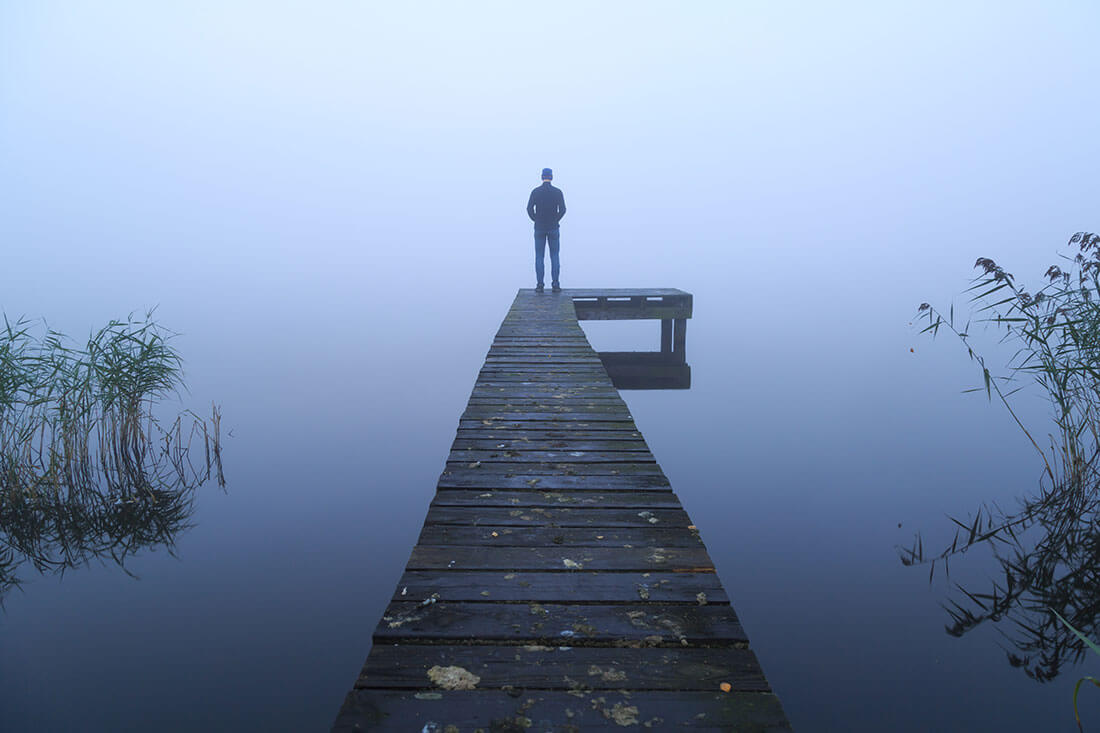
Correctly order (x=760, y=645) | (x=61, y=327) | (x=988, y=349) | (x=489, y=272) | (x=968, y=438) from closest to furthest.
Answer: (x=760, y=645) → (x=968, y=438) → (x=988, y=349) → (x=61, y=327) → (x=489, y=272)

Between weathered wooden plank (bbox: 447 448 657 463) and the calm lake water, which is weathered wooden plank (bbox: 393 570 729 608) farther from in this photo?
the calm lake water

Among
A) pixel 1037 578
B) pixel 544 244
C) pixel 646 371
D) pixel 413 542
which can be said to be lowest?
pixel 413 542

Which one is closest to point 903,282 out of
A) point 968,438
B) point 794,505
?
point 968,438

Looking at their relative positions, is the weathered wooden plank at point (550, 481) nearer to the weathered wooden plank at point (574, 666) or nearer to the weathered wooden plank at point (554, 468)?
the weathered wooden plank at point (554, 468)

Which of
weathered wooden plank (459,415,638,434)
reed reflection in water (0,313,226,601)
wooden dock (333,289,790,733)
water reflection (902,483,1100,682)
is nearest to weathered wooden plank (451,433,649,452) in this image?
wooden dock (333,289,790,733)

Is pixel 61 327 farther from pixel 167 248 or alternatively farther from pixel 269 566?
pixel 167 248

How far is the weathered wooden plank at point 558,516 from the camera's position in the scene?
2.27m

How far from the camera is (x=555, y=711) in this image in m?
1.33

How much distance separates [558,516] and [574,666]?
34.9 inches

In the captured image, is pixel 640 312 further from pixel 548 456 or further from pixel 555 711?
pixel 555 711

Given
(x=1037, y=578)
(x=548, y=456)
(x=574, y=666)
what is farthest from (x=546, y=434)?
(x=1037, y=578)

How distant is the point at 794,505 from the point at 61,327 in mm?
17646

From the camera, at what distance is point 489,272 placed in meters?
36.9

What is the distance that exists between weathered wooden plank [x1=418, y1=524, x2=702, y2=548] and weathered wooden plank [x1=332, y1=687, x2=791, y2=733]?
0.73 m
